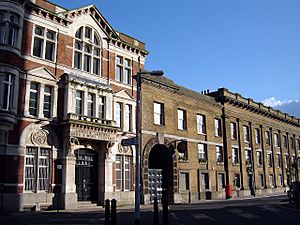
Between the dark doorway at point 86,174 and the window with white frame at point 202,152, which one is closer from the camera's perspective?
the dark doorway at point 86,174

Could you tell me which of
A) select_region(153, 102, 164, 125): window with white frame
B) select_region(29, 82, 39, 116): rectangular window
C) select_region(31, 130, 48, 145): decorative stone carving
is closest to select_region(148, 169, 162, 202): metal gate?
select_region(153, 102, 164, 125): window with white frame

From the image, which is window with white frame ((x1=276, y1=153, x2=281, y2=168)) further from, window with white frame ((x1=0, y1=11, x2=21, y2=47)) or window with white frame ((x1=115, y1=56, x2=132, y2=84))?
window with white frame ((x1=0, y1=11, x2=21, y2=47))

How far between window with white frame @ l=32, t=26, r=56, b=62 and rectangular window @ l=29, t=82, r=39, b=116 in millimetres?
2142

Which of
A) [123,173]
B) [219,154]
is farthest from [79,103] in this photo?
[219,154]

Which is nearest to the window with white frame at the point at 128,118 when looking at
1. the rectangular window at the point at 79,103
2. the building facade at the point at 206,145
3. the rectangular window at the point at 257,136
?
the building facade at the point at 206,145

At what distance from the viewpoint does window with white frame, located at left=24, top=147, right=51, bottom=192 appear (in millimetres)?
20828

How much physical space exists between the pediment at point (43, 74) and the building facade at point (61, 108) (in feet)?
0.23

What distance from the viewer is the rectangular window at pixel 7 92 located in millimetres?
19906

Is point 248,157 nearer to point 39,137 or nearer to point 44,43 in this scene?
point 39,137

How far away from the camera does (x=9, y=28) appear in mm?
20578

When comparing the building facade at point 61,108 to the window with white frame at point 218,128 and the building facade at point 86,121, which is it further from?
the window with white frame at point 218,128

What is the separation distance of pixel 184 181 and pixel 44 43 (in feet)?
58.7

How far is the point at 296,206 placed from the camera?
22766 mm

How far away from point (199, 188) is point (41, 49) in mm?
19967
